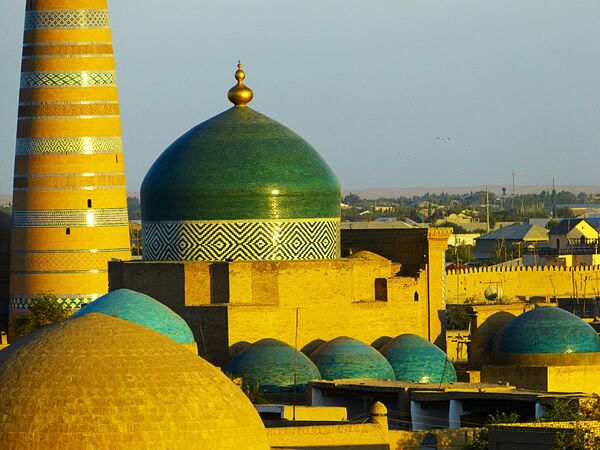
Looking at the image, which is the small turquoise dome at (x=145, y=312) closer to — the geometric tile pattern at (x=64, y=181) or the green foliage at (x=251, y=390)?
the green foliage at (x=251, y=390)

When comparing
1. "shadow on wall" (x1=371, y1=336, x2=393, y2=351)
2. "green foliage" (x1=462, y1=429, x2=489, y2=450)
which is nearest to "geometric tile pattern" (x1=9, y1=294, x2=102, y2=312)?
"shadow on wall" (x1=371, y1=336, x2=393, y2=351)

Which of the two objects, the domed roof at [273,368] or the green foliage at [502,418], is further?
the domed roof at [273,368]

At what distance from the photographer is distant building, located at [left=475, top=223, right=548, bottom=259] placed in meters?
67.9

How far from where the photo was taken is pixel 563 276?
1731 inches

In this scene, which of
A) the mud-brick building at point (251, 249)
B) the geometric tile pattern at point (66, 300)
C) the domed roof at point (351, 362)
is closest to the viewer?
the domed roof at point (351, 362)

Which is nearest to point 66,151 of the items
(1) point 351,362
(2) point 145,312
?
(1) point 351,362

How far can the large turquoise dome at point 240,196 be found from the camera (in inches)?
1031

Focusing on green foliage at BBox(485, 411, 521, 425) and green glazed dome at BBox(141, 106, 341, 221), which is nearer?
green foliage at BBox(485, 411, 521, 425)

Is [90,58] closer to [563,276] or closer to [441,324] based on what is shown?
[441,324]

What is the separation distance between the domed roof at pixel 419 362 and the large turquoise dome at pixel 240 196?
1.67 metres

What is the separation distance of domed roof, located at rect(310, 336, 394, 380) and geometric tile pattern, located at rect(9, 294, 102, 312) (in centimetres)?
756

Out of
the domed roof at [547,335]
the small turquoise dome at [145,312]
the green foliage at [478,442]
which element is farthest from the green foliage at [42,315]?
the green foliage at [478,442]

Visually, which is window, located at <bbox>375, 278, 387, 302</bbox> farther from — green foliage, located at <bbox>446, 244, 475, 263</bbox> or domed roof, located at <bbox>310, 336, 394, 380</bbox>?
green foliage, located at <bbox>446, 244, 475, 263</bbox>

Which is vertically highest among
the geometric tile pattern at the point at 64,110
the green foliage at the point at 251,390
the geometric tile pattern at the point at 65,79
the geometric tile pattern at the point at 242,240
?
the geometric tile pattern at the point at 65,79
